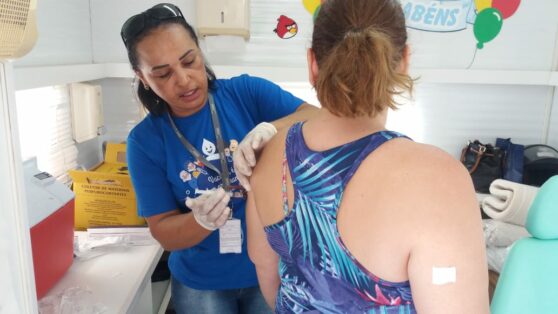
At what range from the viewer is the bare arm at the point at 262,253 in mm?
1119

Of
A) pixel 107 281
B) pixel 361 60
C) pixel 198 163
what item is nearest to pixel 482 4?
pixel 198 163

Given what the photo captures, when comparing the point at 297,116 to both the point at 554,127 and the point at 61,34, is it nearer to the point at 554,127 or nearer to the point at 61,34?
the point at 61,34

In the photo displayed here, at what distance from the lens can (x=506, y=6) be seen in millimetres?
2551

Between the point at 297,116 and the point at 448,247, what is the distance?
0.67m

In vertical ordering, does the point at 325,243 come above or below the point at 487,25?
below

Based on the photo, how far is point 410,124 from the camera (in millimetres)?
2768

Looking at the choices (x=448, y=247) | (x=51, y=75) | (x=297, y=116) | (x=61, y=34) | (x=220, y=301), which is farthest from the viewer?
(x=61, y=34)

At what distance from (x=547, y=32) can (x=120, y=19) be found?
2693 mm

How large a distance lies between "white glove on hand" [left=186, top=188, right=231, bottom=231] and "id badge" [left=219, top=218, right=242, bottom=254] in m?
0.14

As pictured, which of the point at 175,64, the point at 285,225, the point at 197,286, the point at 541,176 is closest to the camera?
the point at 285,225

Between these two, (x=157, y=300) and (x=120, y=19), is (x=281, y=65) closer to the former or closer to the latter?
(x=120, y=19)

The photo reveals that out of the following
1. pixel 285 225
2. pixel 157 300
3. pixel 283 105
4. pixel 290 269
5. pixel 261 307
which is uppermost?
pixel 283 105

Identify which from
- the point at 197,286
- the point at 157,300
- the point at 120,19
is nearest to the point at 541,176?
the point at 197,286

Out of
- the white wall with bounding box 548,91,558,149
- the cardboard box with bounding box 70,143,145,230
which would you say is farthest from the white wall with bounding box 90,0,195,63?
the white wall with bounding box 548,91,558,149
